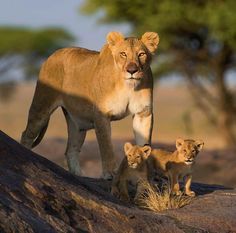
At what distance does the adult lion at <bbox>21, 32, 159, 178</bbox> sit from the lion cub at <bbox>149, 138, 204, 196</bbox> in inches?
26.5

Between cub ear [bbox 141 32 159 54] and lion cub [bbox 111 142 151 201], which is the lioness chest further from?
lion cub [bbox 111 142 151 201]

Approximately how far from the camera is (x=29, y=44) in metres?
34.9

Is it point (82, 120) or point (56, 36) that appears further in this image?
point (56, 36)

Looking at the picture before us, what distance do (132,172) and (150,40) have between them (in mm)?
1631

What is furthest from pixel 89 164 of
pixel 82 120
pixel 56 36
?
pixel 56 36

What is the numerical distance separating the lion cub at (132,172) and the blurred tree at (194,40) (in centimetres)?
1671

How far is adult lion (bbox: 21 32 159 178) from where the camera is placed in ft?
28.9

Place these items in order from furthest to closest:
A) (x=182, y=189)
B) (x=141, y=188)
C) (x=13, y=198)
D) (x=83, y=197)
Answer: (x=182, y=189), (x=141, y=188), (x=83, y=197), (x=13, y=198)

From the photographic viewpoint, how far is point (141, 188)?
7.89 m

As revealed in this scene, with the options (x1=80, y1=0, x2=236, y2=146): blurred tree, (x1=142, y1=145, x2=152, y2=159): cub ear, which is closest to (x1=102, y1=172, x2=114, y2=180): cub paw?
(x1=142, y1=145, x2=152, y2=159): cub ear

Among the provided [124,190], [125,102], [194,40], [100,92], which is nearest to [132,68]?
[125,102]

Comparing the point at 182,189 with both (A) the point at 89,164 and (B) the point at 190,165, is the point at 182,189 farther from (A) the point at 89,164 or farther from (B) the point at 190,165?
(A) the point at 89,164

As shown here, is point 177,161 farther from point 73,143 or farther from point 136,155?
point 73,143

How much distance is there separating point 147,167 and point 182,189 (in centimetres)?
80
